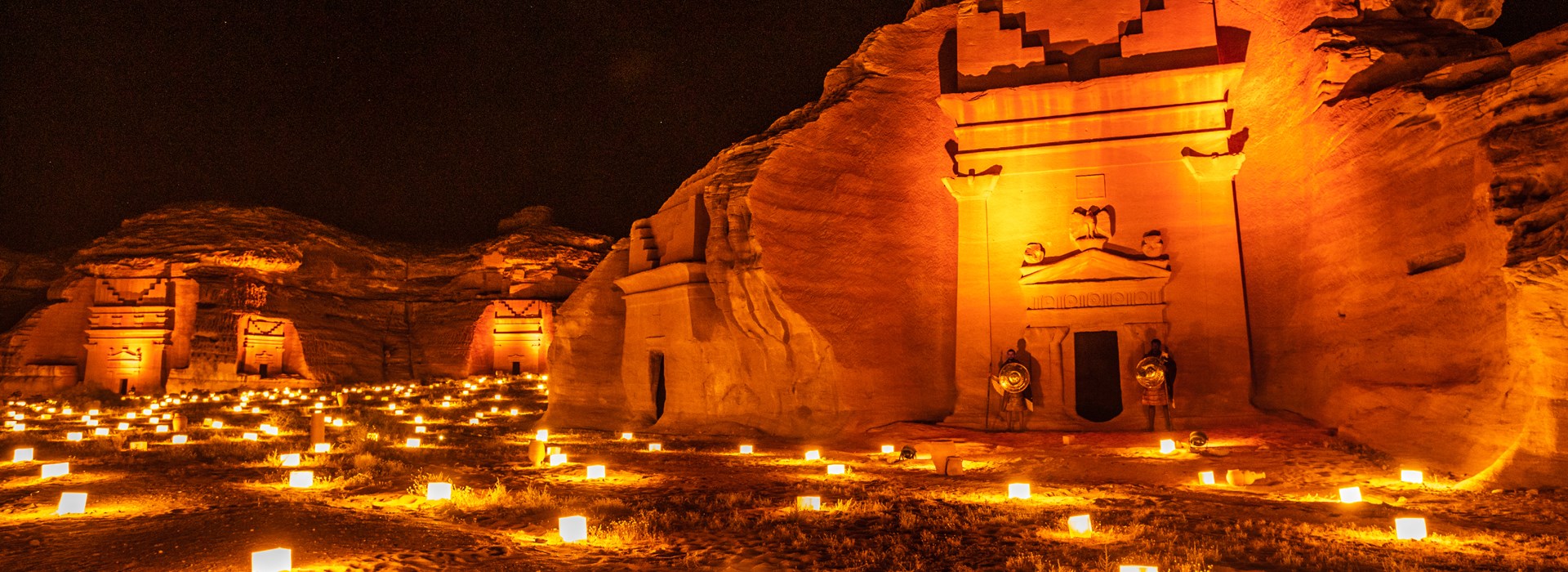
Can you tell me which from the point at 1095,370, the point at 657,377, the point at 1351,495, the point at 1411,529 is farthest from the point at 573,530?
the point at 1095,370

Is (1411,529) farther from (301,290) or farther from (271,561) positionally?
(301,290)

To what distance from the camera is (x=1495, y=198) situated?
9.63 m

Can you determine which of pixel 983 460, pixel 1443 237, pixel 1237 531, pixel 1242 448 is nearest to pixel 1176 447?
pixel 1242 448

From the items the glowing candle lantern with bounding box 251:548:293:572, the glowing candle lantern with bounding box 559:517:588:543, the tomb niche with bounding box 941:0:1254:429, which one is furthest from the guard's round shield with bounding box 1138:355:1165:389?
the glowing candle lantern with bounding box 251:548:293:572

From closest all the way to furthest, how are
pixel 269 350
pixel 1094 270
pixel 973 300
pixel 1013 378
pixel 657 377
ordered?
pixel 1013 378, pixel 1094 270, pixel 973 300, pixel 657 377, pixel 269 350

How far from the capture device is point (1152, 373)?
13539 mm

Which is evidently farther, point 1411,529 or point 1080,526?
point 1080,526

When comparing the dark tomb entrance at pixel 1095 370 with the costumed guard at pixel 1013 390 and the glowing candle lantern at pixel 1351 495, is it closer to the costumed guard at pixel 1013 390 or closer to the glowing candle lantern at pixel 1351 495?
the costumed guard at pixel 1013 390

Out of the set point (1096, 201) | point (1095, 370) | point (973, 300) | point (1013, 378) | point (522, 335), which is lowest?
point (1013, 378)

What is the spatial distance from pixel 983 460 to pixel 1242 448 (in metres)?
3.34

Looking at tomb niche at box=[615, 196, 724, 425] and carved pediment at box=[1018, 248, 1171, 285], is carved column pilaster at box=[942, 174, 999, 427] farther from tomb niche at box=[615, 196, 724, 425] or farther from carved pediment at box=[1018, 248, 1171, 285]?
tomb niche at box=[615, 196, 724, 425]

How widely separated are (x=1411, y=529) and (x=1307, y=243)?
8.06 meters

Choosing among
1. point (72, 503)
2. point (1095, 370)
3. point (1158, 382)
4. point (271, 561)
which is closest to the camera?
point (271, 561)

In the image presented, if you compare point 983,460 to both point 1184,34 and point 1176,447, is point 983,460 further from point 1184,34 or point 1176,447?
point 1184,34
